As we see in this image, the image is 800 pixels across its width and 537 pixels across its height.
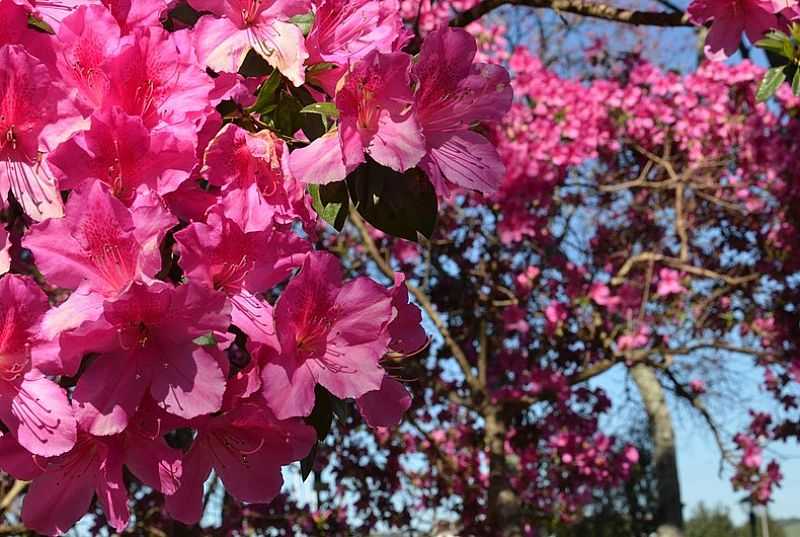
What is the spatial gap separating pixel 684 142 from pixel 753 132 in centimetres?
50

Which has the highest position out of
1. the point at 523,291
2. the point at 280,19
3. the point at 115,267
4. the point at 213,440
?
the point at 523,291

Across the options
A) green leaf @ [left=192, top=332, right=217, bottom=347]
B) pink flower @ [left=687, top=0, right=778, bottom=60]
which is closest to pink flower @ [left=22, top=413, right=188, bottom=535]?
green leaf @ [left=192, top=332, right=217, bottom=347]

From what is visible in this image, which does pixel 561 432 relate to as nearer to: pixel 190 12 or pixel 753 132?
pixel 753 132

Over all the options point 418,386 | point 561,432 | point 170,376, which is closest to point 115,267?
point 170,376

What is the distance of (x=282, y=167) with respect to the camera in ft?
3.15

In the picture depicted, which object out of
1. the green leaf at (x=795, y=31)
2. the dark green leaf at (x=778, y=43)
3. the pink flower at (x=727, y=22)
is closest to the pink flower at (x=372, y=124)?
the pink flower at (x=727, y=22)

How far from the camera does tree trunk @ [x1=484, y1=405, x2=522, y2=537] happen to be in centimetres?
562

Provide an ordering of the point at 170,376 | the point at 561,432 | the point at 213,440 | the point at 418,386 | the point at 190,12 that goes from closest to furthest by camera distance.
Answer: the point at 170,376
the point at 213,440
the point at 190,12
the point at 418,386
the point at 561,432

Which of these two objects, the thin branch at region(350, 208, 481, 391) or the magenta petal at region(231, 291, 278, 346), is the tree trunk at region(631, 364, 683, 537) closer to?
the thin branch at region(350, 208, 481, 391)

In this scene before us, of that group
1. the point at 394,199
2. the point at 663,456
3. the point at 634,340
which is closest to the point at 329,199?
the point at 394,199

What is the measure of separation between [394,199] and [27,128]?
0.37 metres

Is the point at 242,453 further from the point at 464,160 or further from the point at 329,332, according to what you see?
the point at 464,160

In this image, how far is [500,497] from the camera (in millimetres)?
5629

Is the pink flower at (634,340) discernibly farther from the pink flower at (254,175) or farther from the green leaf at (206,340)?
the green leaf at (206,340)
